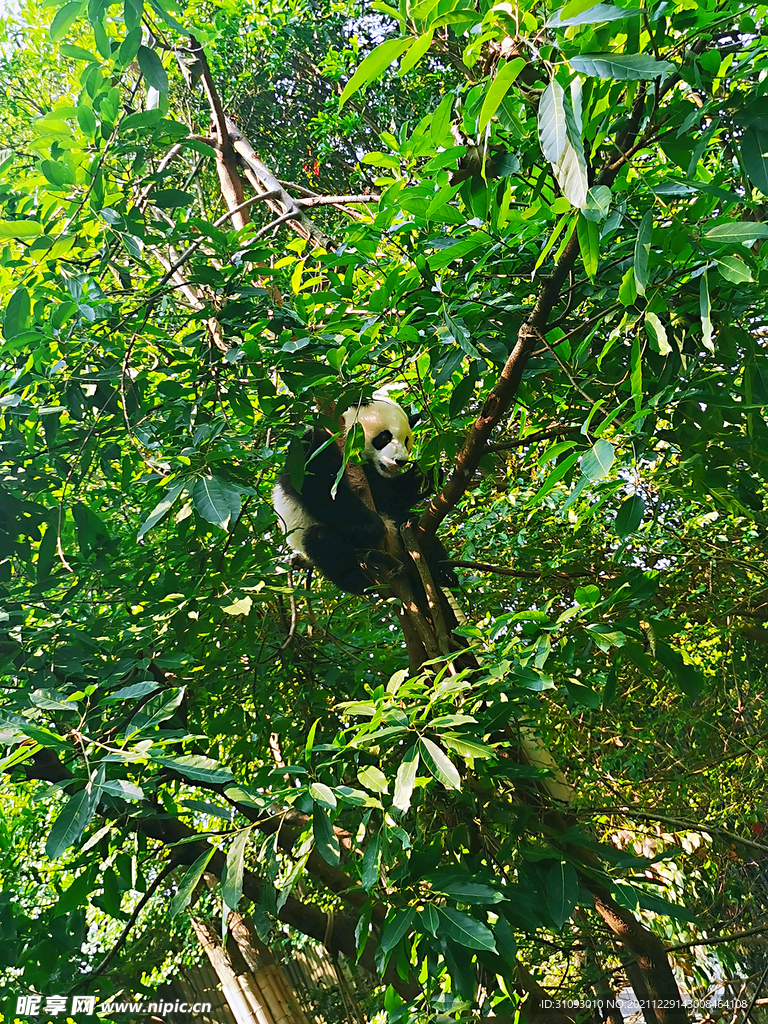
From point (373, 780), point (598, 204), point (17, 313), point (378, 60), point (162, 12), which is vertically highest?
point (162, 12)

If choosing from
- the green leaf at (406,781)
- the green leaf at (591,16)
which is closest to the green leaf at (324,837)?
the green leaf at (406,781)

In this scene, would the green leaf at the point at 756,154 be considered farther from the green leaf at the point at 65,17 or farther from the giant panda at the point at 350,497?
the giant panda at the point at 350,497

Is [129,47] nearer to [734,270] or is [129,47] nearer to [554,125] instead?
[554,125]

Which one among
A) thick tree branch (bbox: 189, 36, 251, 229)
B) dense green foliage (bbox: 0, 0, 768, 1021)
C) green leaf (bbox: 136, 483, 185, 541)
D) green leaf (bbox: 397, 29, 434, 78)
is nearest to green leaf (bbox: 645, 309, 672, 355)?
dense green foliage (bbox: 0, 0, 768, 1021)

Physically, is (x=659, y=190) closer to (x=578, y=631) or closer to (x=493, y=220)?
(x=493, y=220)

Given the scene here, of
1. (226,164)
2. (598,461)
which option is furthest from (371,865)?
(226,164)

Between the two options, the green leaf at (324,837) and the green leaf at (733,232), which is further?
the green leaf at (324,837)

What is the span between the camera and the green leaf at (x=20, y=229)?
1.19 meters

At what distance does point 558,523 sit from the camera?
262 cm

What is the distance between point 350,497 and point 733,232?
5.05 ft

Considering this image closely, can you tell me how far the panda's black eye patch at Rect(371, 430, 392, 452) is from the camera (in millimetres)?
2473

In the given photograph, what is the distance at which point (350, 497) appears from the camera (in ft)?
7.43

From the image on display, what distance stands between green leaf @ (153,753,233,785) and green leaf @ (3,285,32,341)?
2.48 feet

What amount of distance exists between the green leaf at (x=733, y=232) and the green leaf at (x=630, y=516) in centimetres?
33
